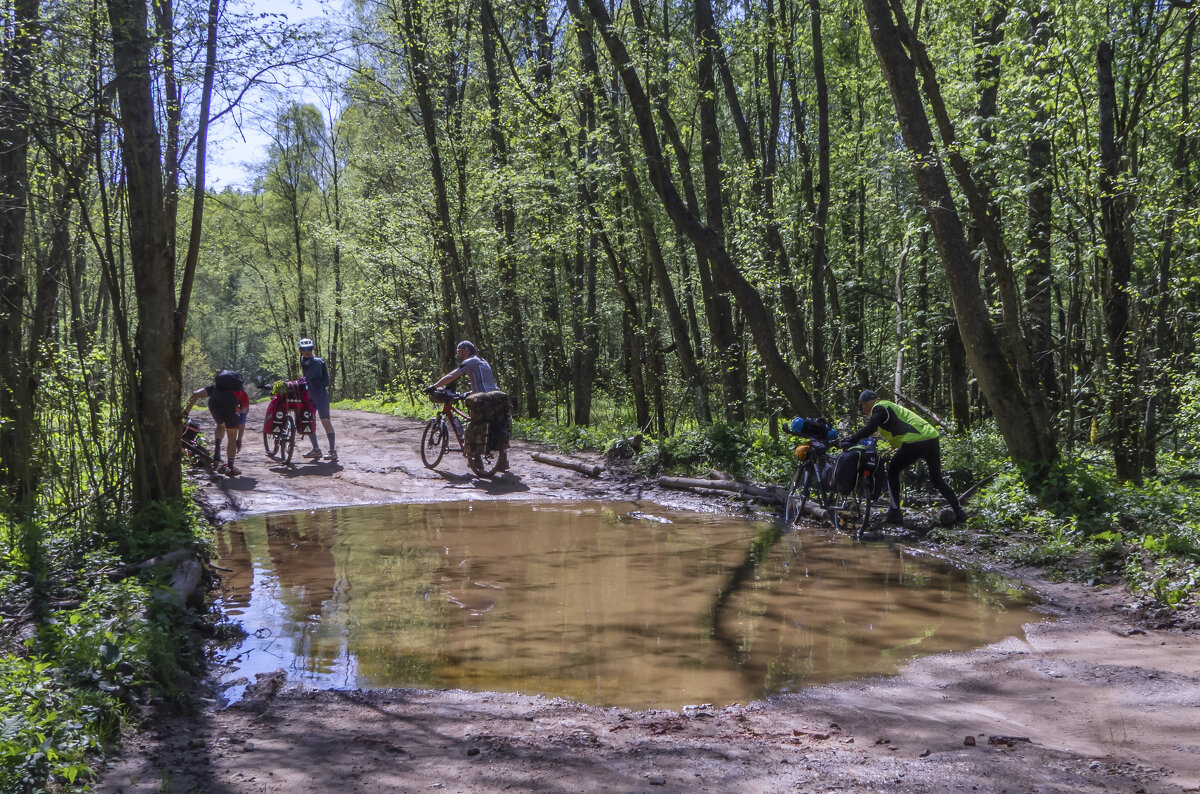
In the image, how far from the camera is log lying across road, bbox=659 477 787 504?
484 inches

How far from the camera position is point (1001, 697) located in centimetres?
506

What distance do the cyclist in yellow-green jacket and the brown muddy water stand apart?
1.01 metres

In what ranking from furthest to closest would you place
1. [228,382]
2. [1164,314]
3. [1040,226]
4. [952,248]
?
[228,382] → [1164,314] → [1040,226] → [952,248]

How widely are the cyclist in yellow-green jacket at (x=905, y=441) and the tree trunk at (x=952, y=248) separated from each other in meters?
1.33

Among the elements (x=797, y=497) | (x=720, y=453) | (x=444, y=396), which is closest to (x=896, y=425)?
(x=797, y=497)

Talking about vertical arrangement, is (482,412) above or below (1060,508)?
above

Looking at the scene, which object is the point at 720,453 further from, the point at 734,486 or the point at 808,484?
the point at 808,484

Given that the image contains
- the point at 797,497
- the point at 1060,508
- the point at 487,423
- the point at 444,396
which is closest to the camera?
the point at 1060,508

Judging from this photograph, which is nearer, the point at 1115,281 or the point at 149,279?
the point at 149,279

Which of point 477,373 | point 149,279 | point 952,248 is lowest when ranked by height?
point 477,373

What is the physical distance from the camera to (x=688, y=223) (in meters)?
15.0

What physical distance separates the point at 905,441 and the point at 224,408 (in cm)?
1047

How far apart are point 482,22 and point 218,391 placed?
14119 mm

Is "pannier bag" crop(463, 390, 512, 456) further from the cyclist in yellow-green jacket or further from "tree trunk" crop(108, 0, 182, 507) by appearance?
the cyclist in yellow-green jacket
